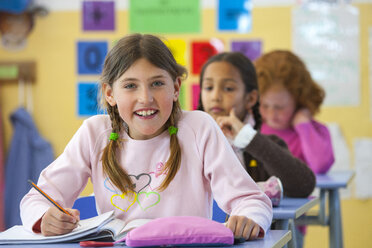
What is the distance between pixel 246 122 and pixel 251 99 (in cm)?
11

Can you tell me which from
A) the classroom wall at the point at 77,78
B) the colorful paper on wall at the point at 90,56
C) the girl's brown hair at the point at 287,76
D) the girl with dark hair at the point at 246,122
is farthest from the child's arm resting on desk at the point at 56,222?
the colorful paper on wall at the point at 90,56

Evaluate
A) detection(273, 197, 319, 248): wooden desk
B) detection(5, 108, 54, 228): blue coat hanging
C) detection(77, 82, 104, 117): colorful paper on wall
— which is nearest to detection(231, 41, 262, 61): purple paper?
detection(77, 82, 104, 117): colorful paper on wall

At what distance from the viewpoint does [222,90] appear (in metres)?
2.18

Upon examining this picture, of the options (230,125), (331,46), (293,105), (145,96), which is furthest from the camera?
(331,46)

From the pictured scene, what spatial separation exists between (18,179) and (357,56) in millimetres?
2193

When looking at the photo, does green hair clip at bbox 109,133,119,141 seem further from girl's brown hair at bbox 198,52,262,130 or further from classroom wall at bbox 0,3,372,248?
classroom wall at bbox 0,3,372,248

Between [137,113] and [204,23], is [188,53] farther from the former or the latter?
[137,113]

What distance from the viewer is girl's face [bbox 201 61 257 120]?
2.16 m

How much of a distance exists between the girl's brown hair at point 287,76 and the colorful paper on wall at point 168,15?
960mm

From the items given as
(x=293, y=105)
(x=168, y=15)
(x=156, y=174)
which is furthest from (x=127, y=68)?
(x=168, y=15)

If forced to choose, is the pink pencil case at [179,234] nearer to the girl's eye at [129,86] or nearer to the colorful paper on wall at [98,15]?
the girl's eye at [129,86]

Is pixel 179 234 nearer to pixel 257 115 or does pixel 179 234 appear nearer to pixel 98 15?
pixel 257 115

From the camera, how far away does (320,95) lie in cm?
290

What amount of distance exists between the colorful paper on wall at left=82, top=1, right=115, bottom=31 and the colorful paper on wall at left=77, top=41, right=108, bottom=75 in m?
0.10
